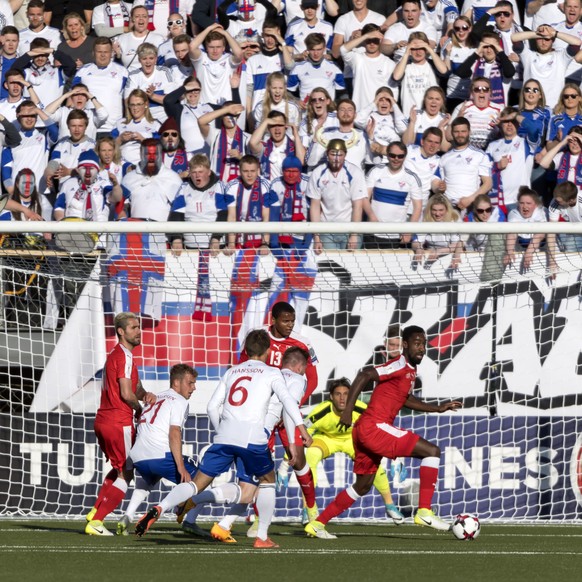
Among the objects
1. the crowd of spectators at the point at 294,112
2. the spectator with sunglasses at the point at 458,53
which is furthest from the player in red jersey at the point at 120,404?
the spectator with sunglasses at the point at 458,53

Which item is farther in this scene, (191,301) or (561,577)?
(191,301)

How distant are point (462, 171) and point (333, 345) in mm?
3004

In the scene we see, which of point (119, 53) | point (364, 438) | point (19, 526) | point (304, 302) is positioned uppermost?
point (119, 53)

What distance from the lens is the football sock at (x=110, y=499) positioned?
972 centimetres

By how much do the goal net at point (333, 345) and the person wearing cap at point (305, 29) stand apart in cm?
458

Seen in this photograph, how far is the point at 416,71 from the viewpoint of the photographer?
15.7 metres

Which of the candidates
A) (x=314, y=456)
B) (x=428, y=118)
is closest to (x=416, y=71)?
(x=428, y=118)

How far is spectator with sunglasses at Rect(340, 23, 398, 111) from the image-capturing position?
15766mm

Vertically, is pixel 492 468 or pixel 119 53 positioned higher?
Result: pixel 119 53

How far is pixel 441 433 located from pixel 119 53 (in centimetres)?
683

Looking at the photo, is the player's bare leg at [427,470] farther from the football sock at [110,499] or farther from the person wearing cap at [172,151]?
the person wearing cap at [172,151]

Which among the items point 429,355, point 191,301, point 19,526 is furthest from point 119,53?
point 19,526

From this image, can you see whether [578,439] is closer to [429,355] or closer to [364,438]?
[429,355]

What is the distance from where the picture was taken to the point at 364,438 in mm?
10102
